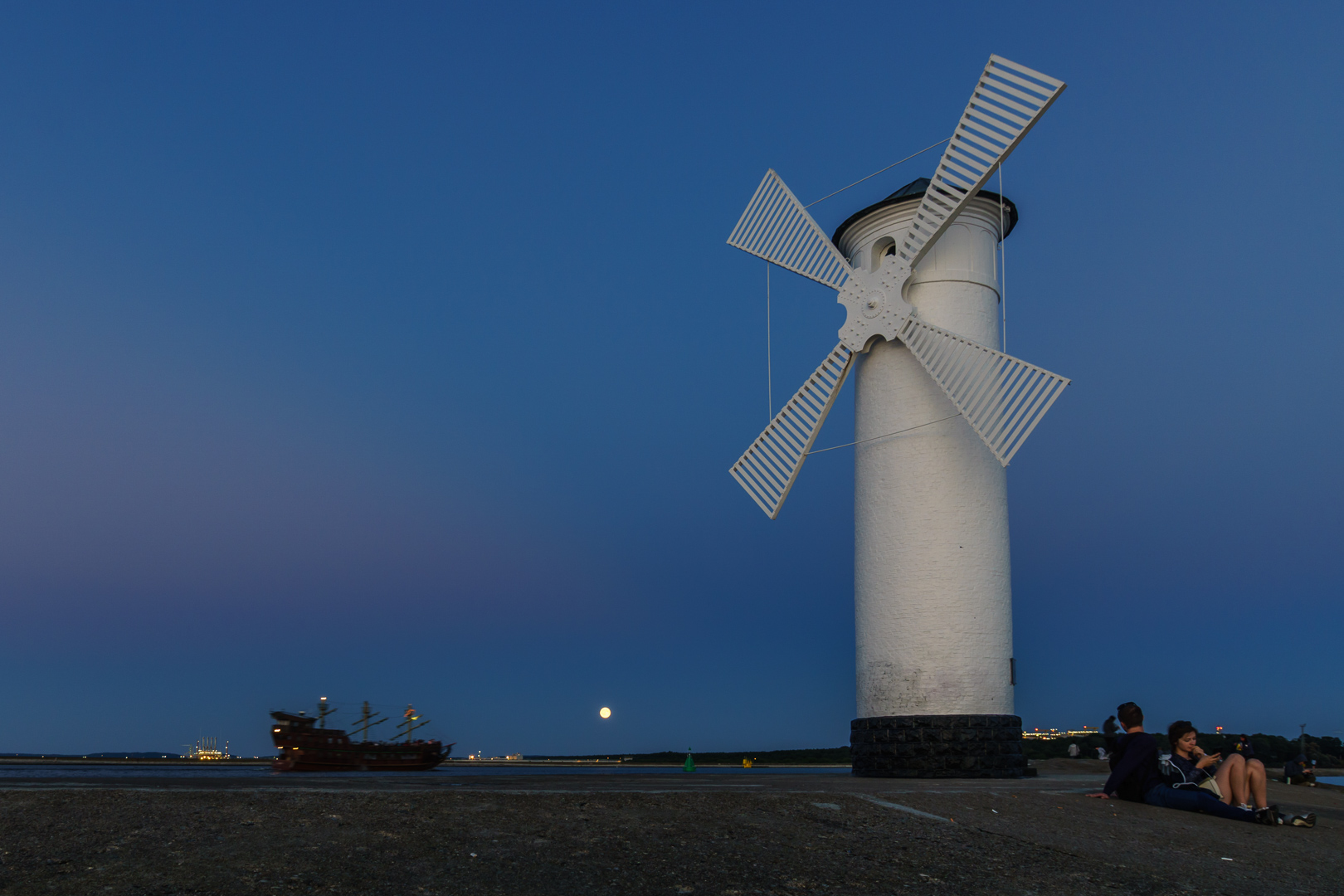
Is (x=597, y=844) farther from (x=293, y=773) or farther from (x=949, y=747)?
(x=293, y=773)

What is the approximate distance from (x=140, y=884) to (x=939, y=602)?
10.4 m

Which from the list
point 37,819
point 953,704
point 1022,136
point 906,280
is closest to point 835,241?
point 906,280

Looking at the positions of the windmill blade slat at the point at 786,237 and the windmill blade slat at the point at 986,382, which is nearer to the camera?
the windmill blade slat at the point at 986,382

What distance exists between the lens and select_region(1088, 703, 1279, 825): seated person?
7.98m

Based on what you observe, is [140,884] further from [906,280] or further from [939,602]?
[906,280]

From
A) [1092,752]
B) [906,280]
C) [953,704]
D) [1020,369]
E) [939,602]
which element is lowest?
[1092,752]

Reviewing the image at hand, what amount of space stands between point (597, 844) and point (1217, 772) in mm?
5771

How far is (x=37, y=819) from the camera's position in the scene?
5379 mm

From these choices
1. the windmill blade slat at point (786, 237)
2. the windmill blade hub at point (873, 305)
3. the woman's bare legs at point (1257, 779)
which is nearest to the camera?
the woman's bare legs at point (1257, 779)

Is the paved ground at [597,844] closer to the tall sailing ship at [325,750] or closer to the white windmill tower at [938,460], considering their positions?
the white windmill tower at [938,460]

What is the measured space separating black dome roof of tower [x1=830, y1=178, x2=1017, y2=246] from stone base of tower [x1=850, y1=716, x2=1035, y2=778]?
728 cm

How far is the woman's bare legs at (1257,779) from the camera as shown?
7953 millimetres

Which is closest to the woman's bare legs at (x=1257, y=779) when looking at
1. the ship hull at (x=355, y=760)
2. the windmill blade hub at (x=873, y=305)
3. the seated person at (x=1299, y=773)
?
the seated person at (x=1299, y=773)

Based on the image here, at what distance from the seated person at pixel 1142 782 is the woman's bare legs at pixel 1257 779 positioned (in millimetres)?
102
